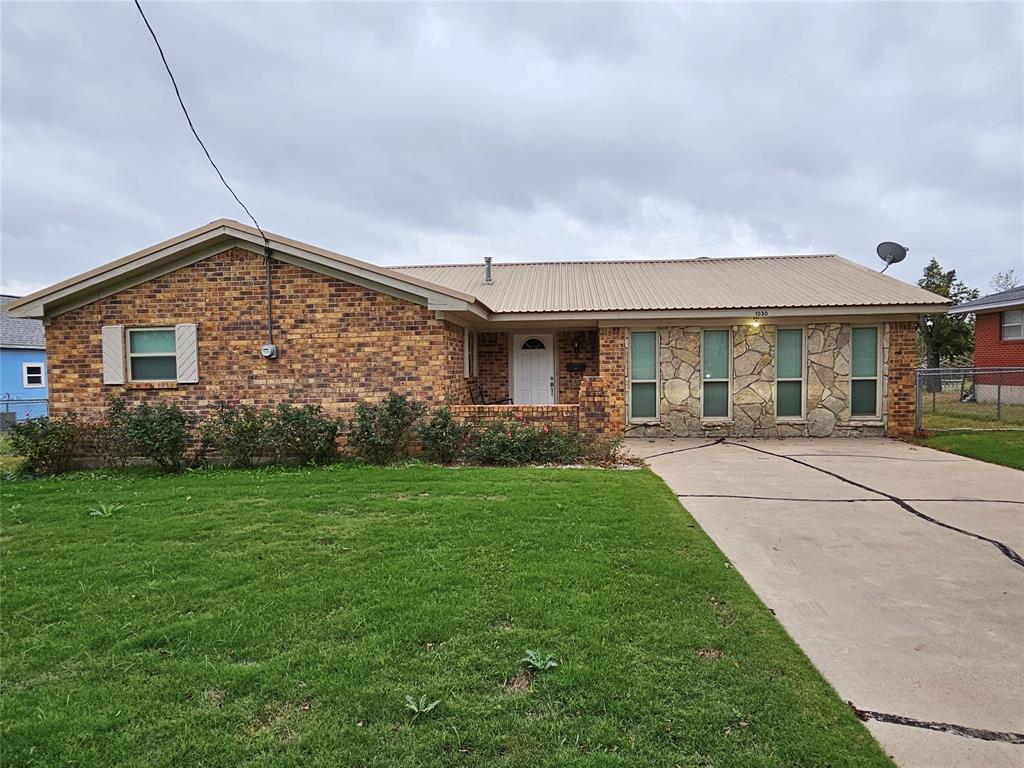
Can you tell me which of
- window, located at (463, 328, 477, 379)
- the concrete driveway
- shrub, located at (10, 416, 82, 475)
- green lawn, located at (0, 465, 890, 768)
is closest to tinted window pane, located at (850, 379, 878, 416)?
the concrete driveway

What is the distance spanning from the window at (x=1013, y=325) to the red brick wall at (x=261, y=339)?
1957cm

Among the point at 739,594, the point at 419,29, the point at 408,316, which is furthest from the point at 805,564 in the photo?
the point at 419,29

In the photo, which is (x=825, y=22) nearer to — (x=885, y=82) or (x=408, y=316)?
(x=885, y=82)

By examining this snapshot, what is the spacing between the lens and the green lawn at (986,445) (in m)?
8.39

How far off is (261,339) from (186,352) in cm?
126

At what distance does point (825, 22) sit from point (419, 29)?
725 cm

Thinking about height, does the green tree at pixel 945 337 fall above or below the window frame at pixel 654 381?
above

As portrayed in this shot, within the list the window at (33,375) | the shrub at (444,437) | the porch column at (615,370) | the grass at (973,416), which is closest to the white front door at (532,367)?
the porch column at (615,370)

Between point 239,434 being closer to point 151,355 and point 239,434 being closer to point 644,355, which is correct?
point 151,355

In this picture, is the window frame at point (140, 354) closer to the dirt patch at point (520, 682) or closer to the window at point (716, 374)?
the dirt patch at point (520, 682)

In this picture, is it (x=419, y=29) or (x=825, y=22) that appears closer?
(x=419, y=29)

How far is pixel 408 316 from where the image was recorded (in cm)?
903

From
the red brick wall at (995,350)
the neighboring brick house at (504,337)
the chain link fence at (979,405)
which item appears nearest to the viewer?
the neighboring brick house at (504,337)

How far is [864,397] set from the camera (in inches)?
437
